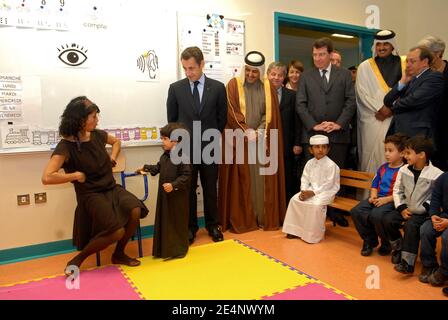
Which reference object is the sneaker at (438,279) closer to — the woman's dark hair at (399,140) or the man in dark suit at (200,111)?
the woman's dark hair at (399,140)

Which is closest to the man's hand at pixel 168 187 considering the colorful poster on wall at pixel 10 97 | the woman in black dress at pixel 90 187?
the woman in black dress at pixel 90 187

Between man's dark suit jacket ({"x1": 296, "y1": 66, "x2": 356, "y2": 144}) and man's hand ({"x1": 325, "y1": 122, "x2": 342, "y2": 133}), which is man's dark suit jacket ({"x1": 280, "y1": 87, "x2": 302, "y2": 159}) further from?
man's hand ({"x1": 325, "y1": 122, "x2": 342, "y2": 133})

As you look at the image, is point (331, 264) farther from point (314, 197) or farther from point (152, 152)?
point (152, 152)

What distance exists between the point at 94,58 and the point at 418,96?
8.76 feet

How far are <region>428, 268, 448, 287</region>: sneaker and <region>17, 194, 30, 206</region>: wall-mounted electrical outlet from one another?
3028mm

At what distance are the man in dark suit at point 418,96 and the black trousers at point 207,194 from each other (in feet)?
5.38

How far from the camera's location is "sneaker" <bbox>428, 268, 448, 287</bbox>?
7.66ft

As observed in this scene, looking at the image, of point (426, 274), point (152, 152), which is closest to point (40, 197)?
point (152, 152)

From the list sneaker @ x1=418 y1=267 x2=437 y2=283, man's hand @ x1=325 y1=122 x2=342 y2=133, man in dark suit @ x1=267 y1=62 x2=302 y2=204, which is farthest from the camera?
man in dark suit @ x1=267 y1=62 x2=302 y2=204

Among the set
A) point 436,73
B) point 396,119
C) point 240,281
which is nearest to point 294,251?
point 240,281

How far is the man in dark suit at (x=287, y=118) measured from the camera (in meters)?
3.83

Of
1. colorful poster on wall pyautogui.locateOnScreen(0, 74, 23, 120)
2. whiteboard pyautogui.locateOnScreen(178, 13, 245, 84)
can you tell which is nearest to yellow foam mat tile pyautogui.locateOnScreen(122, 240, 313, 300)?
colorful poster on wall pyautogui.locateOnScreen(0, 74, 23, 120)

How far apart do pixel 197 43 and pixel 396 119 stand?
1.98 m
